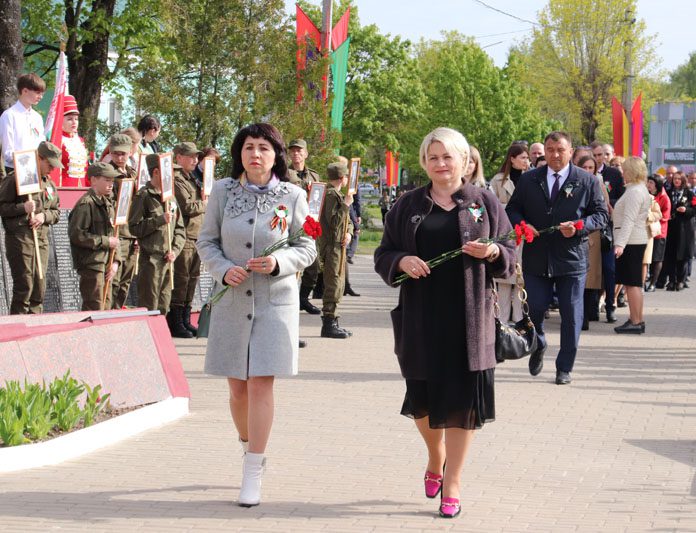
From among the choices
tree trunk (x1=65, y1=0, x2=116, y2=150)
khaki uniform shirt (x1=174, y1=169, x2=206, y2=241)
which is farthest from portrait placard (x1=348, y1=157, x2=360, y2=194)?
tree trunk (x1=65, y1=0, x2=116, y2=150)

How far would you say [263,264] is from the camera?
21.6 feet

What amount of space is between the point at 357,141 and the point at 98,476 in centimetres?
6770

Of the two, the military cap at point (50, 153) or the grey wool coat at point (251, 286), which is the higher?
the military cap at point (50, 153)

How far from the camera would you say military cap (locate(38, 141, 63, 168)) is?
37.1ft

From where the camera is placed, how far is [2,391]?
7.62 metres

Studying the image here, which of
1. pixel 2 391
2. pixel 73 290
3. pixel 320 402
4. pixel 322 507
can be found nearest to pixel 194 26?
pixel 73 290

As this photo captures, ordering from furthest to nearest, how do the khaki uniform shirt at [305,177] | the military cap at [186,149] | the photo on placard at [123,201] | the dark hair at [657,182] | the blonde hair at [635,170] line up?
the dark hair at [657,182]
the blonde hair at [635,170]
the khaki uniform shirt at [305,177]
the military cap at [186,149]
the photo on placard at [123,201]

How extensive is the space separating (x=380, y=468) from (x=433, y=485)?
3.12ft

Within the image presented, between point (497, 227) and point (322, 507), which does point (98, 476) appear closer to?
point (322, 507)

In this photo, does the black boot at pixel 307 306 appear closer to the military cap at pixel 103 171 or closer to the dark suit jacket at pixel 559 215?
the military cap at pixel 103 171

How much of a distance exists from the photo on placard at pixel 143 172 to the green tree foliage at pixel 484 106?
57.5 m

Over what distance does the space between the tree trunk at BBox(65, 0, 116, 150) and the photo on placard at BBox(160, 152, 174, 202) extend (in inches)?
709

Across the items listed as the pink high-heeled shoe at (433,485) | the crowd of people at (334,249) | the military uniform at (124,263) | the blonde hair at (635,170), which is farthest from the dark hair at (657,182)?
the pink high-heeled shoe at (433,485)

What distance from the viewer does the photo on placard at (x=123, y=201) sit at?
1156cm
